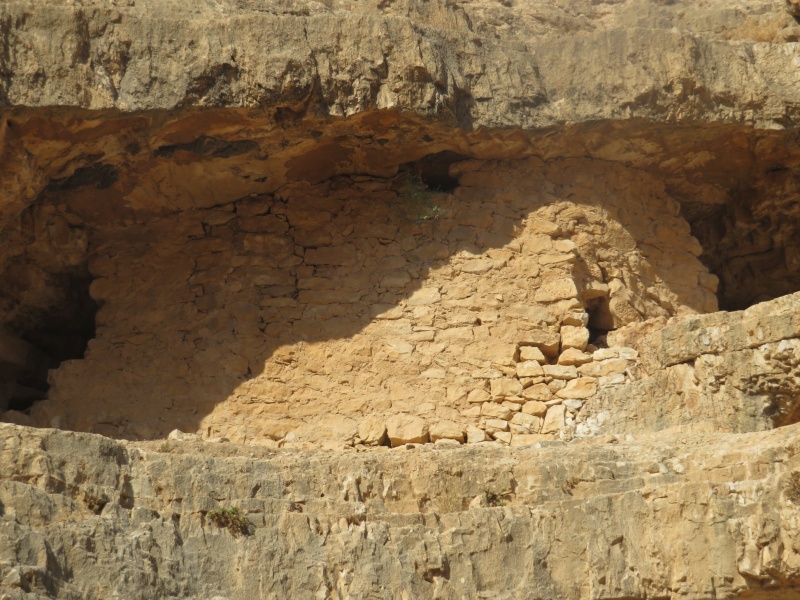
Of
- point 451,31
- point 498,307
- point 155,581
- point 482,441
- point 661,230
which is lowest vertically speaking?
point 155,581

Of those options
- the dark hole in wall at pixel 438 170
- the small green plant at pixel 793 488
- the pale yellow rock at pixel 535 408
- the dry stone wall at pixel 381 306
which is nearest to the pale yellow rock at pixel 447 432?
the dry stone wall at pixel 381 306

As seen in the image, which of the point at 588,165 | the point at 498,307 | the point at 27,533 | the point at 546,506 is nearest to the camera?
the point at 27,533

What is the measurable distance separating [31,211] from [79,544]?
→ 3.54 meters

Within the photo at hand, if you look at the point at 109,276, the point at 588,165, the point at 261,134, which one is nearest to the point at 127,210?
the point at 109,276

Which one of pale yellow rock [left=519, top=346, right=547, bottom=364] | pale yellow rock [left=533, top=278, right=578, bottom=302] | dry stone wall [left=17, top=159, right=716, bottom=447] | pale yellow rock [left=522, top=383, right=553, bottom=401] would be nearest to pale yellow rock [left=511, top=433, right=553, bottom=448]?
dry stone wall [left=17, top=159, right=716, bottom=447]

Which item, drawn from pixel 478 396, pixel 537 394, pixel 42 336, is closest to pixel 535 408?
pixel 537 394

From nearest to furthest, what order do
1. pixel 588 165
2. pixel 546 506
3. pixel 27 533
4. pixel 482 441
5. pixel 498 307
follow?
pixel 27 533, pixel 546 506, pixel 482 441, pixel 498 307, pixel 588 165

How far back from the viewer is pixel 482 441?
7797mm

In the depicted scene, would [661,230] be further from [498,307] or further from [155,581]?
[155,581]

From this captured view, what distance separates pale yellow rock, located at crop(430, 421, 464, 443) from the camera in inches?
307

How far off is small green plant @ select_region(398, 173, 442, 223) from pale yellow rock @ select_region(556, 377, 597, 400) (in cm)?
137

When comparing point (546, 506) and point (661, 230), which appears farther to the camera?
point (661, 230)

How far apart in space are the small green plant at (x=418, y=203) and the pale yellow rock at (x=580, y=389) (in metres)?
1.37

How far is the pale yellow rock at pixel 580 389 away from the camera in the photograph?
8.01 m
